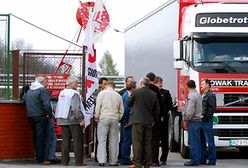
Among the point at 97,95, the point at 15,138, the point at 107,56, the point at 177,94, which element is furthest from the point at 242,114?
the point at 107,56

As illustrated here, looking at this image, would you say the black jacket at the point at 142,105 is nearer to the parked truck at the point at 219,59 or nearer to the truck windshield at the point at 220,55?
the parked truck at the point at 219,59

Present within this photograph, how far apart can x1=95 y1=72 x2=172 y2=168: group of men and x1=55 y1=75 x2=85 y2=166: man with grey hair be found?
20.6 inches

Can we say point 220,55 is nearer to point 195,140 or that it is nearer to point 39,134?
point 195,140

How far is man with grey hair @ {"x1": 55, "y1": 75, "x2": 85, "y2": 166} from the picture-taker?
16.8 m

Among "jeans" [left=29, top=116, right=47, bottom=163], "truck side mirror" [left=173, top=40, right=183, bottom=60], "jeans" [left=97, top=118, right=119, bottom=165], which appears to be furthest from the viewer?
"truck side mirror" [left=173, top=40, right=183, bottom=60]

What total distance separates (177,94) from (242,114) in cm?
241

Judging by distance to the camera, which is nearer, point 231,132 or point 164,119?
point 164,119

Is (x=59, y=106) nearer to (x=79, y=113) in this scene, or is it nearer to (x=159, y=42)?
(x=79, y=113)

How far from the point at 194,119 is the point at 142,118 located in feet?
6.19

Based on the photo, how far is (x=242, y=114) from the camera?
19.2 m

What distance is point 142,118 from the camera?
54.0 feet

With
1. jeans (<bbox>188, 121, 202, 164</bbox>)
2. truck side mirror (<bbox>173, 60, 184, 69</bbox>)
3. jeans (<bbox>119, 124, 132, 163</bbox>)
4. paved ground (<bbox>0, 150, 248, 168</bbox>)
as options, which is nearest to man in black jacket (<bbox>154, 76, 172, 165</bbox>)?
paved ground (<bbox>0, 150, 248, 168</bbox>)

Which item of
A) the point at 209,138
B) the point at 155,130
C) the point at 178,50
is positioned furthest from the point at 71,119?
the point at 178,50

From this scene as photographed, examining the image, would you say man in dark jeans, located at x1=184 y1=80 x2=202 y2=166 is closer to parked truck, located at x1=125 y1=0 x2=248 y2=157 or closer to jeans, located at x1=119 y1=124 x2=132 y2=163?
parked truck, located at x1=125 y1=0 x2=248 y2=157
